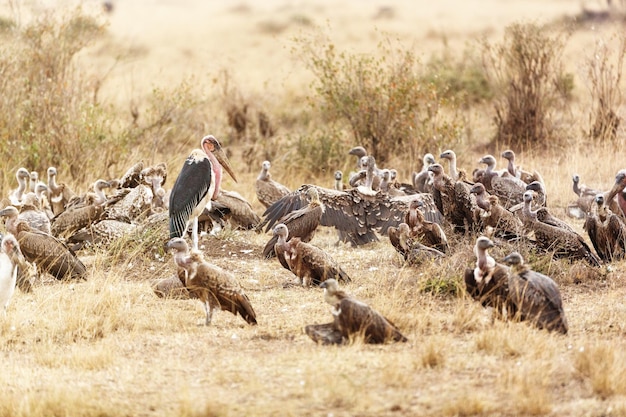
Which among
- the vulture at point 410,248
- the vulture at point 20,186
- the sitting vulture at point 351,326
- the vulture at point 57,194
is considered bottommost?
the vulture at point 57,194

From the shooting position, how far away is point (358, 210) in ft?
37.1

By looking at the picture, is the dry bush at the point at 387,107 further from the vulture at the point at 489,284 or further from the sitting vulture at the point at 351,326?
the sitting vulture at the point at 351,326

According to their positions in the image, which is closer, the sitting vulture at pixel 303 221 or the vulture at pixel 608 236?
the vulture at pixel 608 236

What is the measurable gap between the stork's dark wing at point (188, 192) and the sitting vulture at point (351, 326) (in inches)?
121

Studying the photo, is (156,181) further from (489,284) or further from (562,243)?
(489,284)

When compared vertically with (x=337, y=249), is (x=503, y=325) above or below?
above

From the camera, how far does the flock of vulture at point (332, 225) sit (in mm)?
7562

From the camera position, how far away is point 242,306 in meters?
7.90

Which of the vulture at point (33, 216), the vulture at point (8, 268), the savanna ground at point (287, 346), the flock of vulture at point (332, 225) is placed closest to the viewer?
the savanna ground at point (287, 346)

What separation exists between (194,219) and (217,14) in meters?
42.9

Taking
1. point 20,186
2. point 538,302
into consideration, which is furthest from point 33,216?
point 538,302

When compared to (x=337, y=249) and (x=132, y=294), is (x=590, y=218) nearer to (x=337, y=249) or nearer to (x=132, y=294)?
(x=337, y=249)

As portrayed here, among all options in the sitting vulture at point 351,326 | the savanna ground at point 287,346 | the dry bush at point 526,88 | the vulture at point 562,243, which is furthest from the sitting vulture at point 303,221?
the dry bush at point 526,88

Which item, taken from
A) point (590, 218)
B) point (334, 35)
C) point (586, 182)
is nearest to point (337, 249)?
point (590, 218)
